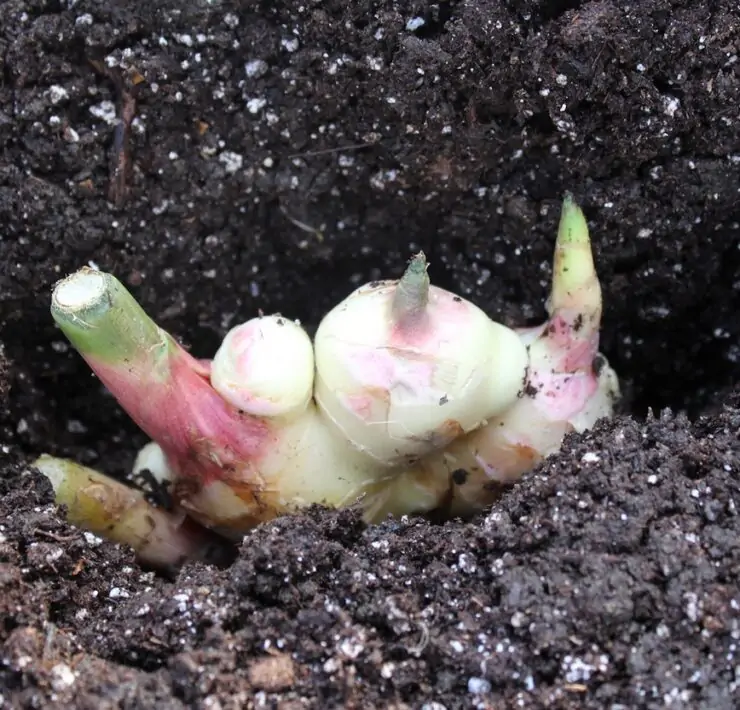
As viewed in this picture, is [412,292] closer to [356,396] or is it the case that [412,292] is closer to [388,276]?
[356,396]

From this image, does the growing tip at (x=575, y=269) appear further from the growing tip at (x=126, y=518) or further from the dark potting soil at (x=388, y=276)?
the growing tip at (x=126, y=518)

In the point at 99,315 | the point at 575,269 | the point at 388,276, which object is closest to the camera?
the point at 99,315

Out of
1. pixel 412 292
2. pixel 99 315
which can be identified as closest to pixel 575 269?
pixel 412 292

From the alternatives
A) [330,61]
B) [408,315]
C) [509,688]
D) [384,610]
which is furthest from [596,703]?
[330,61]

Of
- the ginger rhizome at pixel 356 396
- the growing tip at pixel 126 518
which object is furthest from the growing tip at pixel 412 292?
the growing tip at pixel 126 518

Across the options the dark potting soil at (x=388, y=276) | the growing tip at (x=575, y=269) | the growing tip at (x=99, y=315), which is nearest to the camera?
the dark potting soil at (x=388, y=276)

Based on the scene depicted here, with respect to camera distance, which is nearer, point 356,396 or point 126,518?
point 356,396
